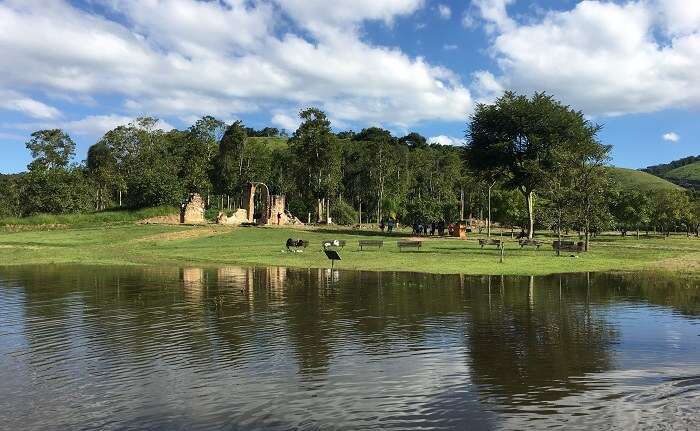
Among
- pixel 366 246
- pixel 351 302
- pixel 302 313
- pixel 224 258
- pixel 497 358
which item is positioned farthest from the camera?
pixel 366 246

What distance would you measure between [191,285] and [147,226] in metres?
39.3

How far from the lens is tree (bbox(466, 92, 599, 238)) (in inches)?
2227

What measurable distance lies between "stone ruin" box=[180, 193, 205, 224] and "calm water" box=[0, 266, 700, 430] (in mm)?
50039

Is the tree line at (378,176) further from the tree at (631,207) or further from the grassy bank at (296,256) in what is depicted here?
the grassy bank at (296,256)

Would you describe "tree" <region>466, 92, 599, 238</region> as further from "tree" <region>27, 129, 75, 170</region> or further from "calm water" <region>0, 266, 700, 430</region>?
"tree" <region>27, 129, 75, 170</region>

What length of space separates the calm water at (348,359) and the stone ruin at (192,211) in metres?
50.0

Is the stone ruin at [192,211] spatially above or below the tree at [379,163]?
below

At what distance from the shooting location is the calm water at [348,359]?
24.1 ft

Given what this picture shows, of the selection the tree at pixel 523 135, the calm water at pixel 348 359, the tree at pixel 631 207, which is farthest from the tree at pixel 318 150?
the calm water at pixel 348 359

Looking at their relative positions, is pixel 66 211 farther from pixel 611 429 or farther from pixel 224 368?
pixel 611 429

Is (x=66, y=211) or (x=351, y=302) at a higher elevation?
(x=66, y=211)

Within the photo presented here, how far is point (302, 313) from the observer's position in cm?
1454

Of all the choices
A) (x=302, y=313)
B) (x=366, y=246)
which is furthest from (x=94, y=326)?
(x=366, y=246)

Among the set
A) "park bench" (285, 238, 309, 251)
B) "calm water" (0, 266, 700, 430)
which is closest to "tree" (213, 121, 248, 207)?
"park bench" (285, 238, 309, 251)
